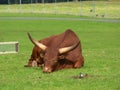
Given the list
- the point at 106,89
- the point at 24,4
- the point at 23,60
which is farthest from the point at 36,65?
the point at 24,4

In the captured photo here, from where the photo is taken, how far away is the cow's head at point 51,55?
13.8 m

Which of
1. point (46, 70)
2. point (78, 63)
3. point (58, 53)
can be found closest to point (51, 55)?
point (58, 53)

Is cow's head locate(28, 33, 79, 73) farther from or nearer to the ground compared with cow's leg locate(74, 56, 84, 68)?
farther from the ground

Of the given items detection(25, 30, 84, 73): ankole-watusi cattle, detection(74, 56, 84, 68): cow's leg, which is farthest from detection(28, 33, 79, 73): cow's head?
detection(74, 56, 84, 68): cow's leg

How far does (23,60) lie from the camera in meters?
17.6

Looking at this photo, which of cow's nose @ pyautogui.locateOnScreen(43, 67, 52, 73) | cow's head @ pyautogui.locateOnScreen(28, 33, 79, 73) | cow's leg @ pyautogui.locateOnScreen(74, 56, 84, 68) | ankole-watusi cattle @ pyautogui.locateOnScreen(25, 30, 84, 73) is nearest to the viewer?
cow's nose @ pyautogui.locateOnScreen(43, 67, 52, 73)

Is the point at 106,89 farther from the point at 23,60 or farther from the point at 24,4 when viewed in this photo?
the point at 24,4

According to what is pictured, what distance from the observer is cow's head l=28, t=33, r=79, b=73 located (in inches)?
544

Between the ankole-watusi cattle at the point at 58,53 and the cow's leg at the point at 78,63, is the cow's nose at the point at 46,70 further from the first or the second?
the cow's leg at the point at 78,63

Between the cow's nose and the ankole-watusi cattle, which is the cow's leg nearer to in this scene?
the ankole-watusi cattle

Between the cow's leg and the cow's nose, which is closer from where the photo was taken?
the cow's nose

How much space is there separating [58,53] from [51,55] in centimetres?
31

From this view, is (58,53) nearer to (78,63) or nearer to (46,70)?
(46,70)

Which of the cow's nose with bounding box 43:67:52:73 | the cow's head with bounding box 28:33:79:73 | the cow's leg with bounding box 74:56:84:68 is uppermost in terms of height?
the cow's head with bounding box 28:33:79:73
